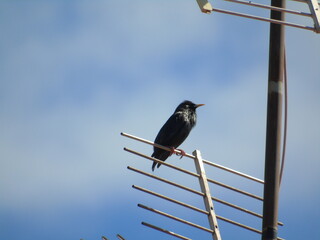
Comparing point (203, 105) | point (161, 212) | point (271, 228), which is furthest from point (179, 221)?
point (203, 105)

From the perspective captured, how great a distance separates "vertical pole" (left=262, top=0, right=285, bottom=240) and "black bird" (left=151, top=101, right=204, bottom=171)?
541 cm

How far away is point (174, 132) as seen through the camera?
9477mm

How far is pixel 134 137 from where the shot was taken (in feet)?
17.4

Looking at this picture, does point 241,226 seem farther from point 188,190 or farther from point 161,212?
point 161,212

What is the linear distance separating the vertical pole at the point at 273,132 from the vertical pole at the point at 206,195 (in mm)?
1891

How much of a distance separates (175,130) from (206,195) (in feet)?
12.1

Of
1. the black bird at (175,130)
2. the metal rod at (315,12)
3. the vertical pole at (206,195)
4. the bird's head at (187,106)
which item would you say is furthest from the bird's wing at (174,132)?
the metal rod at (315,12)

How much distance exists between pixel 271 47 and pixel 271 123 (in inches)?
23.3

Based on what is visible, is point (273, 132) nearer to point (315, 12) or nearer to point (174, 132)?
point (315, 12)

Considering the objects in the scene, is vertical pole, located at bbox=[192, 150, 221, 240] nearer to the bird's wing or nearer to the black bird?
the black bird

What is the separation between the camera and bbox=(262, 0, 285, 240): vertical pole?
11.6 feet

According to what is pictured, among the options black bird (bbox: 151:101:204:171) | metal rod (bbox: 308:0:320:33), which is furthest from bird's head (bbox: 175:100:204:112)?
metal rod (bbox: 308:0:320:33)

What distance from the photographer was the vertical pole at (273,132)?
3.54m

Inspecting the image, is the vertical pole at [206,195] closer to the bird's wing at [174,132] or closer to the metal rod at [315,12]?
the metal rod at [315,12]
